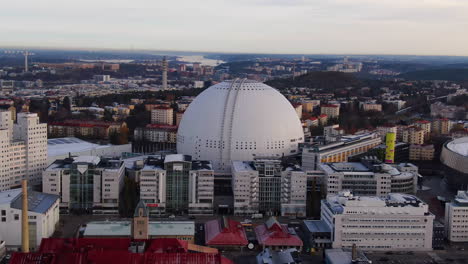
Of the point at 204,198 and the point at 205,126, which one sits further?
the point at 205,126

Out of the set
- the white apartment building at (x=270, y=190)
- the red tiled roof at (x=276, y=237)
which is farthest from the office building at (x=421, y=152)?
the red tiled roof at (x=276, y=237)

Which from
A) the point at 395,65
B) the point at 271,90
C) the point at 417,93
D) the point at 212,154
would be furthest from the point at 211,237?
the point at 395,65

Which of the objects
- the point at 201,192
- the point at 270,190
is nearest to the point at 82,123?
the point at 201,192

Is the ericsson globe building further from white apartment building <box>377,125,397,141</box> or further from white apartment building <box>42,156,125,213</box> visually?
white apartment building <box>42,156,125,213</box>

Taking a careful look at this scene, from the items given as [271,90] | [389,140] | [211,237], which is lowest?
[211,237]

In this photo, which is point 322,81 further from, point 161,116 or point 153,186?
point 153,186

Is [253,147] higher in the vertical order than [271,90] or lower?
lower

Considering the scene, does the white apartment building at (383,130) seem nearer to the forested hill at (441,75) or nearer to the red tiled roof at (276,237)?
the red tiled roof at (276,237)

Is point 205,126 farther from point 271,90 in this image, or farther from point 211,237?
point 211,237
